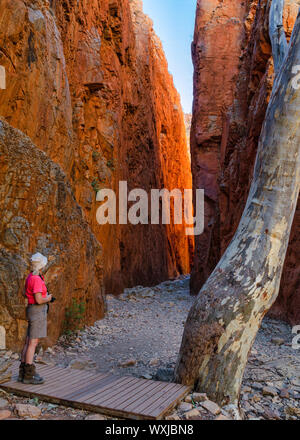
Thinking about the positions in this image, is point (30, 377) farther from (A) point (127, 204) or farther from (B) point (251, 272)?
(A) point (127, 204)

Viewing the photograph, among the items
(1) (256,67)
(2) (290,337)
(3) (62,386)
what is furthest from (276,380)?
(1) (256,67)

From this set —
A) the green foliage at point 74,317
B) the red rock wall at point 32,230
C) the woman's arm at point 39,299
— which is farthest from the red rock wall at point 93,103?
the woman's arm at point 39,299

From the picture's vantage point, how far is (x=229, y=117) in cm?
1314

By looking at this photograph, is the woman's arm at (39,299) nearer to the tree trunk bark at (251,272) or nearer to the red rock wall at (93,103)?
the tree trunk bark at (251,272)

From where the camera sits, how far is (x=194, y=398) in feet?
12.6

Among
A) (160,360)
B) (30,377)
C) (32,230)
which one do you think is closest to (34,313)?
(30,377)

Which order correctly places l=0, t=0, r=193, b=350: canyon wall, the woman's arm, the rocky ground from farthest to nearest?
l=0, t=0, r=193, b=350: canyon wall → the woman's arm → the rocky ground

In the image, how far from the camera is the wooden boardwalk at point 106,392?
338 centimetres

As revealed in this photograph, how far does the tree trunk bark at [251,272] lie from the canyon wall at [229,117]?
377 centimetres

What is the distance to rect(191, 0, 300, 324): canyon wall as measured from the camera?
8977 mm

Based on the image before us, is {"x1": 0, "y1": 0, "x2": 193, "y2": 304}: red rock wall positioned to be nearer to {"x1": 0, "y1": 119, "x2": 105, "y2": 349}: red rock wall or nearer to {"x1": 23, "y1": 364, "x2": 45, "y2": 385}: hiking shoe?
{"x1": 0, "y1": 119, "x2": 105, "y2": 349}: red rock wall

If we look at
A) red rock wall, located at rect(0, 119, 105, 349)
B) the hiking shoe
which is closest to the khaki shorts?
the hiking shoe

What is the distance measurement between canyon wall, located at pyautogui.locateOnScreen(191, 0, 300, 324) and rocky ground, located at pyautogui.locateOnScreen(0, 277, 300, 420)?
5.80ft
